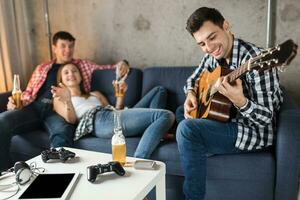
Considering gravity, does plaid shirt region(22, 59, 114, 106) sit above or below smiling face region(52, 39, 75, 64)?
below

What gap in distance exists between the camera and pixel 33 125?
7.84 ft

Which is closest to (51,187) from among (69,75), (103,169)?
(103,169)

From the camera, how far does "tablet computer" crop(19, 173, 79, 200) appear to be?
121 centimetres

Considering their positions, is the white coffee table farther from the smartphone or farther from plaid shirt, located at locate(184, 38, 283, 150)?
plaid shirt, located at locate(184, 38, 283, 150)

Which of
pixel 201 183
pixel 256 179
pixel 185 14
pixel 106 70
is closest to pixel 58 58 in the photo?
pixel 106 70

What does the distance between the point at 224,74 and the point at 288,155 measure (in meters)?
0.54

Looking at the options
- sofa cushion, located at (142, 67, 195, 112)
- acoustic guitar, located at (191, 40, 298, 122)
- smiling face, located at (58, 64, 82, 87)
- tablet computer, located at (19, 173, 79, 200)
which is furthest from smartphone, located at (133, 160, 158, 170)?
smiling face, located at (58, 64, 82, 87)

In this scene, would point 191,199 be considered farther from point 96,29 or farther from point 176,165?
point 96,29

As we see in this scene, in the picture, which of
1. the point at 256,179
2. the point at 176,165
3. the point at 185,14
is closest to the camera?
the point at 256,179

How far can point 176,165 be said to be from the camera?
6.11ft

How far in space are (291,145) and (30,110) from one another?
6.27ft

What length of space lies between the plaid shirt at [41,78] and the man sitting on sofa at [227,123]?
4.01ft

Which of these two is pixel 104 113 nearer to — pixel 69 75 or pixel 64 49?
pixel 69 75

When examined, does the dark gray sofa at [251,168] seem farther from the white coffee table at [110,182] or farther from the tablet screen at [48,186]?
the tablet screen at [48,186]
